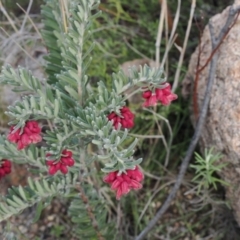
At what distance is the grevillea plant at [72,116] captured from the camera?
1347 millimetres

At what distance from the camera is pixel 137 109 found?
2.18 m

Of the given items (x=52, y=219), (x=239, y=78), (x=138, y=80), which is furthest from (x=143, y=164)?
(x=138, y=80)

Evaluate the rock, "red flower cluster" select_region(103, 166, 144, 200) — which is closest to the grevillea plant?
"red flower cluster" select_region(103, 166, 144, 200)

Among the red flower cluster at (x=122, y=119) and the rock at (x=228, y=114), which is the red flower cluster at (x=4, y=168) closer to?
the red flower cluster at (x=122, y=119)

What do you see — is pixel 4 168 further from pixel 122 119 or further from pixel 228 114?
pixel 228 114

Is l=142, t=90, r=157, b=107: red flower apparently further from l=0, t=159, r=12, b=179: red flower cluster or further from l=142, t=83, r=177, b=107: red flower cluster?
l=0, t=159, r=12, b=179: red flower cluster

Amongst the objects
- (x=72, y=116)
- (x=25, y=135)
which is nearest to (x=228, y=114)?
(x=72, y=116)

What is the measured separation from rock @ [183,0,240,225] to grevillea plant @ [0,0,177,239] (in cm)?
29

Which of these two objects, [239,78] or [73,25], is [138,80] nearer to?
[73,25]

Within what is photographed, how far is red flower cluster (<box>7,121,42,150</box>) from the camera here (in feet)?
4.48

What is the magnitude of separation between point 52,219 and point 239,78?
3.02 feet

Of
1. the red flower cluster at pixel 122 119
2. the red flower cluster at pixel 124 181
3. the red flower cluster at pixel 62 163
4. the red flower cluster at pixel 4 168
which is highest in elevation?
the red flower cluster at pixel 122 119

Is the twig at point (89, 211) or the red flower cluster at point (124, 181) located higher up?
the red flower cluster at point (124, 181)

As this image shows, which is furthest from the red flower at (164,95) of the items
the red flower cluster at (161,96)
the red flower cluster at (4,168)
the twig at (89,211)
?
the red flower cluster at (4,168)
